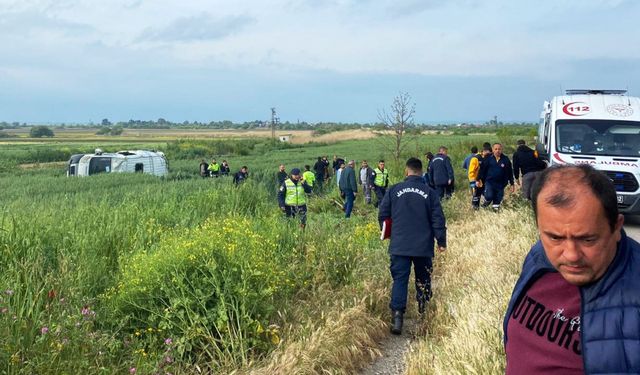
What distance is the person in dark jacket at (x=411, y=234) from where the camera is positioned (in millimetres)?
5797

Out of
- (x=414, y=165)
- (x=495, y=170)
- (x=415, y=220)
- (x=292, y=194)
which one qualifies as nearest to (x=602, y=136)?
(x=495, y=170)

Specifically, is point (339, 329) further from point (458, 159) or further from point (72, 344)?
point (458, 159)

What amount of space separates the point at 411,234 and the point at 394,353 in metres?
1.24

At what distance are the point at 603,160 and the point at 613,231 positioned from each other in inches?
411

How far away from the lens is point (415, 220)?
5.91m

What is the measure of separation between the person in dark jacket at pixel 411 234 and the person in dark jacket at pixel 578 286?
4023mm

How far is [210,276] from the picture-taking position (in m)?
5.40

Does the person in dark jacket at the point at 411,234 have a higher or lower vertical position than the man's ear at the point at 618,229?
lower

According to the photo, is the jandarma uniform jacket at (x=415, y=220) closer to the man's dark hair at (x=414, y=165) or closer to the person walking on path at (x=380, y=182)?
the man's dark hair at (x=414, y=165)

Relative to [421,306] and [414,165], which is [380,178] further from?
[421,306]

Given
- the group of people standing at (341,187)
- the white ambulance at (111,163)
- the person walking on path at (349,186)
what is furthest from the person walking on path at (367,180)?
the white ambulance at (111,163)

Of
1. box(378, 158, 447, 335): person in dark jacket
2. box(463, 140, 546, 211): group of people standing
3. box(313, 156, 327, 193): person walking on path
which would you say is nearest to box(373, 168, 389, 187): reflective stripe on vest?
box(463, 140, 546, 211): group of people standing

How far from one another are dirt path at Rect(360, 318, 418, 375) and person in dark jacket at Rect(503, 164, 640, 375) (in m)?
3.13

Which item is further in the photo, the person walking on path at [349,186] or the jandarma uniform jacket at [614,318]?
the person walking on path at [349,186]
